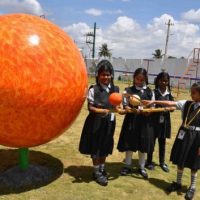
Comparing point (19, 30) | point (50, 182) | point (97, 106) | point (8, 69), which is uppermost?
point (19, 30)

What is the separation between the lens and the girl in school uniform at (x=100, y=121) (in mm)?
5723

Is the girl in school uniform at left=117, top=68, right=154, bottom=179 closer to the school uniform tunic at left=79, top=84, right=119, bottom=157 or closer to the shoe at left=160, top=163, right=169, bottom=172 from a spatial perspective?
the school uniform tunic at left=79, top=84, right=119, bottom=157

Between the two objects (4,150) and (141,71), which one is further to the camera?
(4,150)

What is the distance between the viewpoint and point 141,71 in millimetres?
6070

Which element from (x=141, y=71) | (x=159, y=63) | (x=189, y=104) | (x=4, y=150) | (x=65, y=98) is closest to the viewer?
(x=65, y=98)

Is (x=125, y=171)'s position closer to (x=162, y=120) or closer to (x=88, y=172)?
(x=88, y=172)

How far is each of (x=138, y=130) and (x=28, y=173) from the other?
2.06 meters

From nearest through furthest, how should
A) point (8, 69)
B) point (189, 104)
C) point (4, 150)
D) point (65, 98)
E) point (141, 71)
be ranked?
point (8, 69)
point (65, 98)
point (189, 104)
point (141, 71)
point (4, 150)

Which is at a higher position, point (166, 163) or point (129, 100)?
point (129, 100)

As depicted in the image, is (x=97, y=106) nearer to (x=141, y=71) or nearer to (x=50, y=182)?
(x=141, y=71)

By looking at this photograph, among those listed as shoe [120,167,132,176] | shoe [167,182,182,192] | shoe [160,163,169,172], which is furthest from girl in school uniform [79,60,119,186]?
shoe [160,163,169,172]

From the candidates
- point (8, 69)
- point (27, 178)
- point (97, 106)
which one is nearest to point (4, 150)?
point (27, 178)

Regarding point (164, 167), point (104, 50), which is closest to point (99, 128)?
point (164, 167)

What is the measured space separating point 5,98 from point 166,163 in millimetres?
4047
